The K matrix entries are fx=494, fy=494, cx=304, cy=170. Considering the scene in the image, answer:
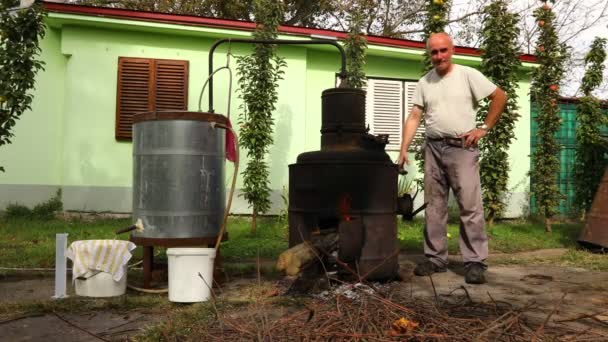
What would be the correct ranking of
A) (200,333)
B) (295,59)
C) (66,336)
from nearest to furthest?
(200,333)
(66,336)
(295,59)

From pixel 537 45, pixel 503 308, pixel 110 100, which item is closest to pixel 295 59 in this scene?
pixel 110 100

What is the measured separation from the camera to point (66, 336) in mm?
2422

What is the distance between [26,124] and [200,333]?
22.5ft

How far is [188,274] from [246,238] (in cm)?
307


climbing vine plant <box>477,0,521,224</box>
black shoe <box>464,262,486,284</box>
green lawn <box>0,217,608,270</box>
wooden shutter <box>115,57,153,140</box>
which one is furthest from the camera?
wooden shutter <box>115,57,153,140</box>

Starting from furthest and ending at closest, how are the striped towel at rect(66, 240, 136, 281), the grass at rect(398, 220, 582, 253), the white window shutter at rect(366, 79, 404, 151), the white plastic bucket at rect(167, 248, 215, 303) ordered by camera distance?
the white window shutter at rect(366, 79, 404, 151) < the grass at rect(398, 220, 582, 253) < the striped towel at rect(66, 240, 136, 281) < the white plastic bucket at rect(167, 248, 215, 303)

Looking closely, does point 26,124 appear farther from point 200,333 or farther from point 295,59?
point 200,333

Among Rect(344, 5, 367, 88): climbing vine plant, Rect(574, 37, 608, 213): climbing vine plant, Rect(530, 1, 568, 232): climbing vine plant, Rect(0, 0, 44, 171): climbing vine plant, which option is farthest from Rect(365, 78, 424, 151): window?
Rect(0, 0, 44, 171): climbing vine plant

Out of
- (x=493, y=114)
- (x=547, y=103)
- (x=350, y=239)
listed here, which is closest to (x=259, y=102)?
(x=493, y=114)

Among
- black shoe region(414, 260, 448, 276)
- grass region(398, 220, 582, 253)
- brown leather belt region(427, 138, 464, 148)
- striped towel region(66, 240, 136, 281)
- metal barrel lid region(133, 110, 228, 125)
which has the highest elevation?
metal barrel lid region(133, 110, 228, 125)

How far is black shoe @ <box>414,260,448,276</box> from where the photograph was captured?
3838mm

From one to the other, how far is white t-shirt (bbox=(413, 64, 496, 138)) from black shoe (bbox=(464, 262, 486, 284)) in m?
0.99

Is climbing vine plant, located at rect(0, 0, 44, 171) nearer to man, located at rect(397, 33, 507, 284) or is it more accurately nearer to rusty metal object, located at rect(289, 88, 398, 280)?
rusty metal object, located at rect(289, 88, 398, 280)

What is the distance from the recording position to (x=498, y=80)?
7.41m
